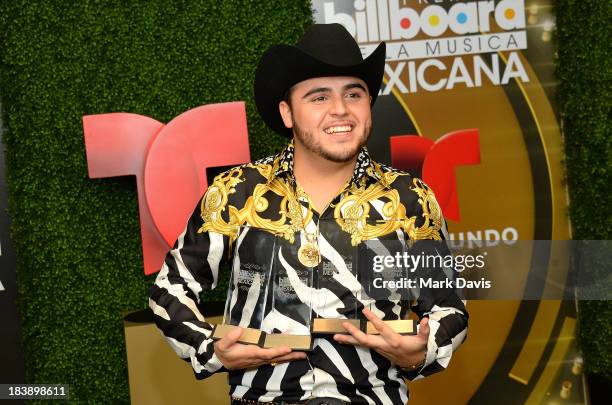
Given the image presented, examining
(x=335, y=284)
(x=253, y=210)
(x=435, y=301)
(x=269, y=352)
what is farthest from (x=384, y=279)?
(x=253, y=210)

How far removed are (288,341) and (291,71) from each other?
2.67 ft

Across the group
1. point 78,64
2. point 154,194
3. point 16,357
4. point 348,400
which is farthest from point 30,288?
point 348,400

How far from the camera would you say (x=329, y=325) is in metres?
1.84

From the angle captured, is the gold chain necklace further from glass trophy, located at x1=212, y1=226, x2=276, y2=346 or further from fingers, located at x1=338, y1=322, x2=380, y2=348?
fingers, located at x1=338, y1=322, x2=380, y2=348

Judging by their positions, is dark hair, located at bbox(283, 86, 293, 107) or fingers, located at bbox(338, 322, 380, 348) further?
dark hair, located at bbox(283, 86, 293, 107)

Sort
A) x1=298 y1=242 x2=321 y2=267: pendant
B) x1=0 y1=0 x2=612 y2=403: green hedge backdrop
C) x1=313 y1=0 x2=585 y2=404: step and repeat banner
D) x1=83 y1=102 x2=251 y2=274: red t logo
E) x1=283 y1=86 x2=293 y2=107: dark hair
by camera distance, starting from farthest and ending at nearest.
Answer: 1. x1=313 y1=0 x2=585 y2=404: step and repeat banner
2. x1=0 y1=0 x2=612 y2=403: green hedge backdrop
3. x1=83 y1=102 x2=251 y2=274: red t logo
4. x1=283 y1=86 x2=293 y2=107: dark hair
5. x1=298 y1=242 x2=321 y2=267: pendant

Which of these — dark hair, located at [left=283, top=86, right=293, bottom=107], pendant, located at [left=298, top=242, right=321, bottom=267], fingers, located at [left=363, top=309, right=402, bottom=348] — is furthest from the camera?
dark hair, located at [left=283, top=86, right=293, bottom=107]

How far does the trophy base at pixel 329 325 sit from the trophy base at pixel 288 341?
0.03 metres

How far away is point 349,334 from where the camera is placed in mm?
1835

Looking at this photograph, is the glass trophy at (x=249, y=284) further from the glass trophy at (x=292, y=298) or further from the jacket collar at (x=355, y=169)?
the jacket collar at (x=355, y=169)

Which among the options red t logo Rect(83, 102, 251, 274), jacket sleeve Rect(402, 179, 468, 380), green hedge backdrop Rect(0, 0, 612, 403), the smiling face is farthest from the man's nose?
green hedge backdrop Rect(0, 0, 612, 403)

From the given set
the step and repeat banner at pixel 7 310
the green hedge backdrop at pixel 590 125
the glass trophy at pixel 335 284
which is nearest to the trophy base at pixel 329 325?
the glass trophy at pixel 335 284

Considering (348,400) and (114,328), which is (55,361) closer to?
(114,328)

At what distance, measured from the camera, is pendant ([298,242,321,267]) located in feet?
6.12
